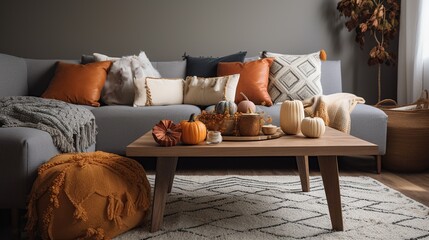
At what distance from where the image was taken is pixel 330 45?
14.0 ft

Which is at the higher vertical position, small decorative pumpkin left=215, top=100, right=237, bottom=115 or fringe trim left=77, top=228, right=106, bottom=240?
small decorative pumpkin left=215, top=100, right=237, bottom=115

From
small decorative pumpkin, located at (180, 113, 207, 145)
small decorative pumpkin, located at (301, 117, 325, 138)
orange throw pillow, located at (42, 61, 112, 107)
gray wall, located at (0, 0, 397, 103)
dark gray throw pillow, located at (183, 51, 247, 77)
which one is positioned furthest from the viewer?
gray wall, located at (0, 0, 397, 103)

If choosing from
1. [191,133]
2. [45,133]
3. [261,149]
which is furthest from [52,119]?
[261,149]

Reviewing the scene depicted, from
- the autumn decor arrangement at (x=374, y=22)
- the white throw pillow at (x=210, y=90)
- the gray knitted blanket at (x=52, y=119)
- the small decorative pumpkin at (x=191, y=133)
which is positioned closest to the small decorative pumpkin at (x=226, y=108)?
the small decorative pumpkin at (x=191, y=133)

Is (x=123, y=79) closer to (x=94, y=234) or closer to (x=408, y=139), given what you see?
(x=94, y=234)

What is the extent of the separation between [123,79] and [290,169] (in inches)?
60.2

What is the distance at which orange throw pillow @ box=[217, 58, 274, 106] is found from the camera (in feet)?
11.4

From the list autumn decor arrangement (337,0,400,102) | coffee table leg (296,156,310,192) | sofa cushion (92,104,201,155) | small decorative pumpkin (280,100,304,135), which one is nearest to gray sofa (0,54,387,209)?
sofa cushion (92,104,201,155)

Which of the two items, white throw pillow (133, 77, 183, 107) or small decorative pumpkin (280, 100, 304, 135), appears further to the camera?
white throw pillow (133, 77, 183, 107)

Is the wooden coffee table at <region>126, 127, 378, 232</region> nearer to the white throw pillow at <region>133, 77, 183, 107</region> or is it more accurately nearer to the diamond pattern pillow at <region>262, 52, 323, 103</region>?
the white throw pillow at <region>133, 77, 183, 107</region>

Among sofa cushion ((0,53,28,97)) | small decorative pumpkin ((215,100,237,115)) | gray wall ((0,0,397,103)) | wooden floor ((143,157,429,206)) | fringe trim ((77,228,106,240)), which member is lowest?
wooden floor ((143,157,429,206))

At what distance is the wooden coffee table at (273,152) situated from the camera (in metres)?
1.71

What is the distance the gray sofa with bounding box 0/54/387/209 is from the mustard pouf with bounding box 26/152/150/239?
113 millimetres

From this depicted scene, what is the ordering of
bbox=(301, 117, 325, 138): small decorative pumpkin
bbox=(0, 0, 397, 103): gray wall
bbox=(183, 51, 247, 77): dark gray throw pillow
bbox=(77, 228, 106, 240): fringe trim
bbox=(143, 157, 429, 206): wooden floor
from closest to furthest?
1. bbox=(77, 228, 106, 240): fringe trim
2. bbox=(301, 117, 325, 138): small decorative pumpkin
3. bbox=(143, 157, 429, 206): wooden floor
4. bbox=(183, 51, 247, 77): dark gray throw pillow
5. bbox=(0, 0, 397, 103): gray wall
